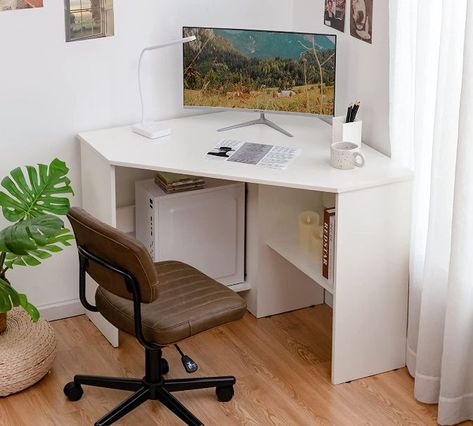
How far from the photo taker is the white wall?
3848 mm

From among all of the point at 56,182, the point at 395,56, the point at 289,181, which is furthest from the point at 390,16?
the point at 56,182

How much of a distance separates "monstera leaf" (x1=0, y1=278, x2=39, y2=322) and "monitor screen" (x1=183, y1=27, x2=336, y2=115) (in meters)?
1.04

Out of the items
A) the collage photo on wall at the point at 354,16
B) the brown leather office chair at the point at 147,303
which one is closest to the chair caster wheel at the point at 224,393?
the brown leather office chair at the point at 147,303

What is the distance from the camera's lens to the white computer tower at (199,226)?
4055 millimetres

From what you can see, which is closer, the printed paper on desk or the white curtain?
the white curtain

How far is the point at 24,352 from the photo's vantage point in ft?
12.1

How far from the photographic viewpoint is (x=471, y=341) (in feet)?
11.5

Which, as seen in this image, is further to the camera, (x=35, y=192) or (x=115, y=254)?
(x=35, y=192)

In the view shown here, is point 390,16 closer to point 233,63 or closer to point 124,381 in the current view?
point 233,63

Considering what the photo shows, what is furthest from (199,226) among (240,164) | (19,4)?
(19,4)

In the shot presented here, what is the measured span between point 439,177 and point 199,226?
1.09 m

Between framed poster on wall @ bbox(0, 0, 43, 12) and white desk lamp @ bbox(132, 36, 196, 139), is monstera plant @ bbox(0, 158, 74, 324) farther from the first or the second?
framed poster on wall @ bbox(0, 0, 43, 12)

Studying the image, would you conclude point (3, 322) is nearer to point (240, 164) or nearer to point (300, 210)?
point (240, 164)

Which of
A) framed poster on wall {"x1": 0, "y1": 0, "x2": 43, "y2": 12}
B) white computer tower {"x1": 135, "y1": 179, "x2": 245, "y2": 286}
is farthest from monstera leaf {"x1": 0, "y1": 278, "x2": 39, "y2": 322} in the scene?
framed poster on wall {"x1": 0, "y1": 0, "x2": 43, "y2": 12}
